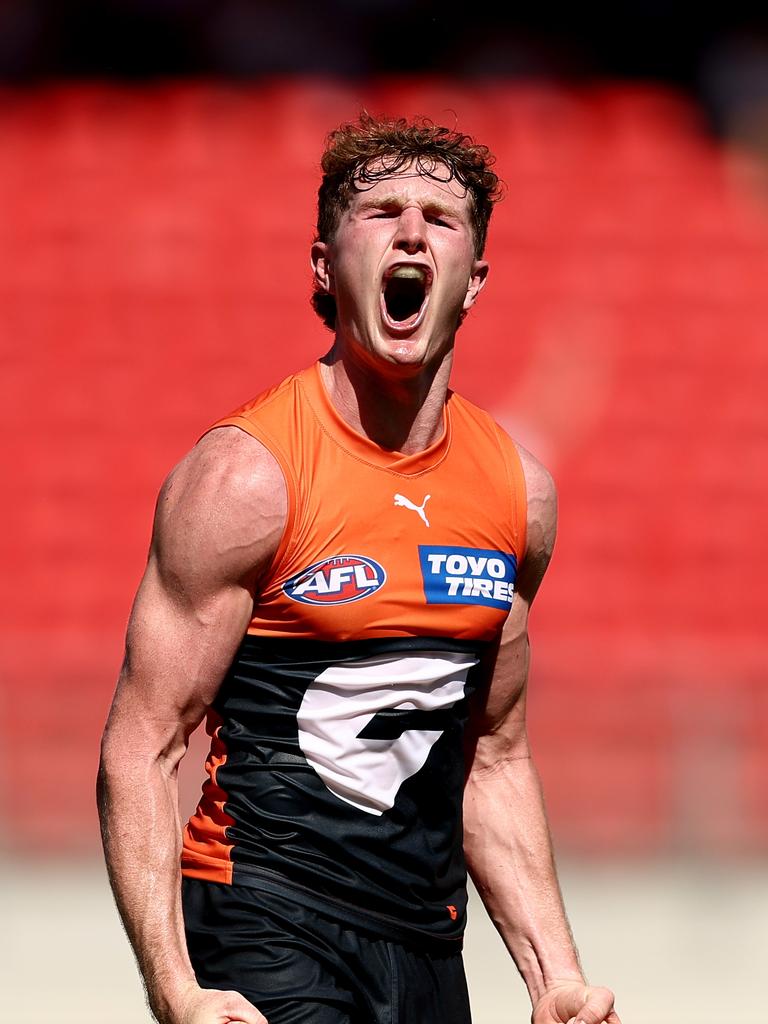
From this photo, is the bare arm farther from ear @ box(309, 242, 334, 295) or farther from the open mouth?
ear @ box(309, 242, 334, 295)

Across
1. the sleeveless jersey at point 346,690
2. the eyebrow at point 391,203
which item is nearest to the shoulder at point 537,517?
the sleeveless jersey at point 346,690

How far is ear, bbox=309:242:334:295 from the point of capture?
364cm

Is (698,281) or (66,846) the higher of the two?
(698,281)

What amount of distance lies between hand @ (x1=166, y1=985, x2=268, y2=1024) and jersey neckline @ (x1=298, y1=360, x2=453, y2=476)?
3.46ft

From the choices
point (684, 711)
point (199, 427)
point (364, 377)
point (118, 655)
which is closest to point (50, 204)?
point (199, 427)

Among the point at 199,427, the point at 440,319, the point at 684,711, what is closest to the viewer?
the point at 440,319

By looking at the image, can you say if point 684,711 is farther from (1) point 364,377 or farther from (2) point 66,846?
(1) point 364,377

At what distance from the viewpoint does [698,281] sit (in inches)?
402

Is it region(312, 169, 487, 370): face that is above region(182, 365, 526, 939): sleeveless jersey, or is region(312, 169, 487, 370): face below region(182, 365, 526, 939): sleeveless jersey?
above

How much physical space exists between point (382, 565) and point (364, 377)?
0.41 m

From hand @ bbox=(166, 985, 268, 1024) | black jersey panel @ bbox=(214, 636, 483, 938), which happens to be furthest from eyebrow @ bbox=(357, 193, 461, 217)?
hand @ bbox=(166, 985, 268, 1024)

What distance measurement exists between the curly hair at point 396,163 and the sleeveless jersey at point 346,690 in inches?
15.6

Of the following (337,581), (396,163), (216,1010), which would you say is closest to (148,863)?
(216,1010)

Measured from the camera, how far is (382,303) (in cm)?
344
